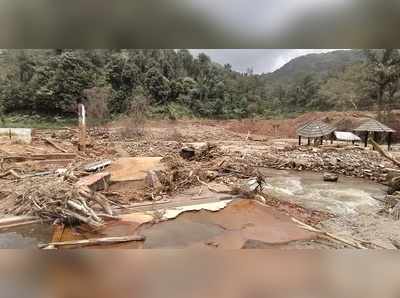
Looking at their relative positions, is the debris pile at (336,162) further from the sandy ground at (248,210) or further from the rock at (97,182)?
the rock at (97,182)

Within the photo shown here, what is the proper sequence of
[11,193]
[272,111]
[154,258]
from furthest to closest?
[272,111] < [11,193] < [154,258]

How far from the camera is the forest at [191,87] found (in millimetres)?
6426

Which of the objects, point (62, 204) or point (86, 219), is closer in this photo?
point (86, 219)

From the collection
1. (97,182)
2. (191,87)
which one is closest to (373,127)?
(191,87)

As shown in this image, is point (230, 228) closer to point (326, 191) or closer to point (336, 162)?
point (326, 191)

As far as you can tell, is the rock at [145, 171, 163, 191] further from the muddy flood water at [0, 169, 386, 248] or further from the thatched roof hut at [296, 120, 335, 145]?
the thatched roof hut at [296, 120, 335, 145]

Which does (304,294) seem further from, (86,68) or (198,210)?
(86,68)

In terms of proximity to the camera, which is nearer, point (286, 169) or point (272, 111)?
point (286, 169)

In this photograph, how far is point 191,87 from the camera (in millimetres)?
8930

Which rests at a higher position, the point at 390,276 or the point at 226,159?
the point at 390,276

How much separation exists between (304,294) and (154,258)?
0.29 m
